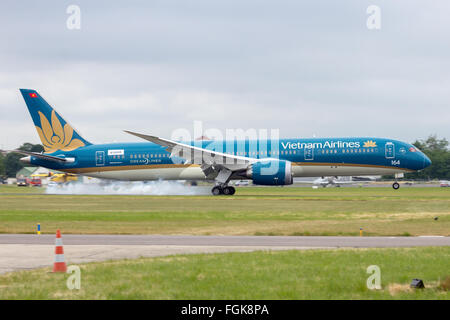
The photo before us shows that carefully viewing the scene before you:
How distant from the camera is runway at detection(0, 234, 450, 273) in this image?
46.6ft

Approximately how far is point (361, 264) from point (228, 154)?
107 feet

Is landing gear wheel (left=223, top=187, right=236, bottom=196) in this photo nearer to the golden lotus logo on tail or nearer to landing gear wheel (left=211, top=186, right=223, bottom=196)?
landing gear wheel (left=211, top=186, right=223, bottom=196)

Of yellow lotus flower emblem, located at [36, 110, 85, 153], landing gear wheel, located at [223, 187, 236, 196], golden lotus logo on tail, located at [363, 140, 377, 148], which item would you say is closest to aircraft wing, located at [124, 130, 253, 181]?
landing gear wheel, located at [223, 187, 236, 196]

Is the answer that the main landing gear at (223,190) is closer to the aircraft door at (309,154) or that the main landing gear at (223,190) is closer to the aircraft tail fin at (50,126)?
the aircraft door at (309,154)

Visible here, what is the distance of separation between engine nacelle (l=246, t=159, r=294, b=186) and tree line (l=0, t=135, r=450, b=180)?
70.2 meters

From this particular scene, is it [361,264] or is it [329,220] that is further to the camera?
[329,220]

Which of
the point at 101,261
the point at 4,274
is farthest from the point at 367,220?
the point at 4,274

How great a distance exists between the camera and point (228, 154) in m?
44.7

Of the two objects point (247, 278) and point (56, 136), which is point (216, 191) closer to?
point (56, 136)

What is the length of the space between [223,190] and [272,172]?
5.66m

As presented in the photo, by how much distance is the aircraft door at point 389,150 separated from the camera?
42812mm

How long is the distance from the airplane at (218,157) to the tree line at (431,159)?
5627 centimetres

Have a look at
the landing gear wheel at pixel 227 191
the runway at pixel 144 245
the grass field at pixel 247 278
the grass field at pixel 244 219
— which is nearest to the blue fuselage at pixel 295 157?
the landing gear wheel at pixel 227 191
